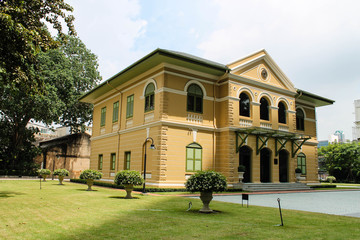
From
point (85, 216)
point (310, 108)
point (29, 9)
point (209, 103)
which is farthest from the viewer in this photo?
point (310, 108)

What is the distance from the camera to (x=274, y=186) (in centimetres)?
2236

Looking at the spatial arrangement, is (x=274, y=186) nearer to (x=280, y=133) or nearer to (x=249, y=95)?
(x=280, y=133)

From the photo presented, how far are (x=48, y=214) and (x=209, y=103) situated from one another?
1515 cm

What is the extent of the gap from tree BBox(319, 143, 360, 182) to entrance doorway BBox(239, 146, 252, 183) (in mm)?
24955

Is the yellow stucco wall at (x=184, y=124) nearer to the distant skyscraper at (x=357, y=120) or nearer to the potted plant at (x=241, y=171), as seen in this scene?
the potted plant at (x=241, y=171)

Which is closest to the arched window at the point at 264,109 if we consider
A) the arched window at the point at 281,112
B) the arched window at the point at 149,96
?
the arched window at the point at 281,112

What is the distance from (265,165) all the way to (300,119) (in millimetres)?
7619

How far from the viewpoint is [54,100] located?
31.9 meters

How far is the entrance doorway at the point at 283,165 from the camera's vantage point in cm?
2491

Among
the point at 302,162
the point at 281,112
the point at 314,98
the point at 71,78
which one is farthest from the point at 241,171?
the point at 71,78

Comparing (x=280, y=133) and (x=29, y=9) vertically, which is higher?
(x=29, y=9)

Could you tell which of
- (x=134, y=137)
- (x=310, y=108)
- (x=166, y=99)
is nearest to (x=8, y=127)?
(x=134, y=137)

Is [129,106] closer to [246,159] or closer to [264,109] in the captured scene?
[246,159]

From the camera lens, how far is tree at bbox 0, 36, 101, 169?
30719 millimetres
